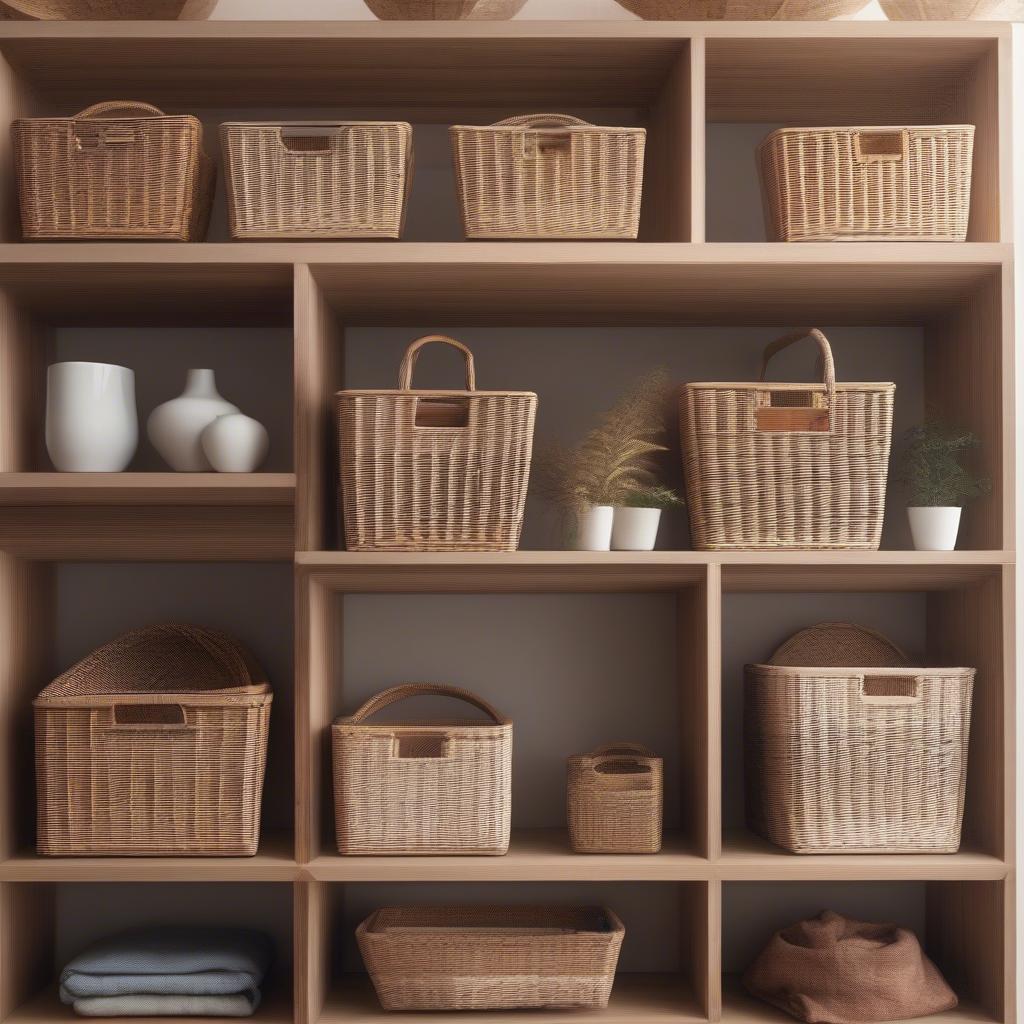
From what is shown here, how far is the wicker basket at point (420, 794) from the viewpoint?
200 centimetres

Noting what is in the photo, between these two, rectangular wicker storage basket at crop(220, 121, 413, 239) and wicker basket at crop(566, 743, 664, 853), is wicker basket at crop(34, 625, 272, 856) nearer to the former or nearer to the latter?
wicker basket at crop(566, 743, 664, 853)

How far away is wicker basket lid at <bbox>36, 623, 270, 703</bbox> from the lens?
88.3 inches

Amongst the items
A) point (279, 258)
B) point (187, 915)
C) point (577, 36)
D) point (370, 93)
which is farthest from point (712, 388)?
point (187, 915)

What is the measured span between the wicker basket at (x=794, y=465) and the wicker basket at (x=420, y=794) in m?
0.55

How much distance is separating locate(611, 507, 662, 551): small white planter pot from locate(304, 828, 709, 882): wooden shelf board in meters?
0.54

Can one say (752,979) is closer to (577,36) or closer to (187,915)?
(187,915)

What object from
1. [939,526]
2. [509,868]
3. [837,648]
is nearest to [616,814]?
[509,868]

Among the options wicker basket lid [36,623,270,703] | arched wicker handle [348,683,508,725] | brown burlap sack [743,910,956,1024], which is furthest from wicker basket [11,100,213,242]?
brown burlap sack [743,910,956,1024]

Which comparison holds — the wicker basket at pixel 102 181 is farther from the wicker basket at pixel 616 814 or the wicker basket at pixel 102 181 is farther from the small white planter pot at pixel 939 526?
the small white planter pot at pixel 939 526

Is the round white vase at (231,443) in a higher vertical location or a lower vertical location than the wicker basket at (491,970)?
higher

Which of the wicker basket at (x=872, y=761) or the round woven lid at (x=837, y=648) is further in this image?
the round woven lid at (x=837, y=648)

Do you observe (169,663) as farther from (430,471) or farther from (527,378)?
(527,378)

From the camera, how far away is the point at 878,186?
199 centimetres

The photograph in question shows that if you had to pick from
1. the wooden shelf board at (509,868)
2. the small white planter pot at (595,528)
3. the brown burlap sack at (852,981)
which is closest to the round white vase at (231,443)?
the small white planter pot at (595,528)
